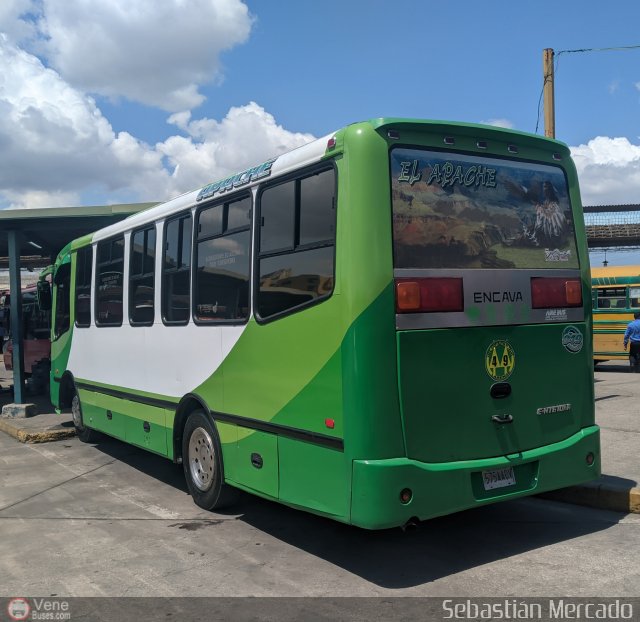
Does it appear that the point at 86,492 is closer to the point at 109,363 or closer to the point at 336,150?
the point at 109,363

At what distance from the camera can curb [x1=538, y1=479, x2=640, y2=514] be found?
650 cm

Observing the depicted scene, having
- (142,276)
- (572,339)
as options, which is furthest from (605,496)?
(142,276)

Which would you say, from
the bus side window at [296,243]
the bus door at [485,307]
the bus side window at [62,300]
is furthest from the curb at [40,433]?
the bus door at [485,307]

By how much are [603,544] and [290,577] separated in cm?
250

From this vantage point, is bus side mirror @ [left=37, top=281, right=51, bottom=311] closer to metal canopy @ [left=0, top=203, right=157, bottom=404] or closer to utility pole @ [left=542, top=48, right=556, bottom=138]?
metal canopy @ [left=0, top=203, right=157, bottom=404]

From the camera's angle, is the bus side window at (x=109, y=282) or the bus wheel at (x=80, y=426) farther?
the bus wheel at (x=80, y=426)

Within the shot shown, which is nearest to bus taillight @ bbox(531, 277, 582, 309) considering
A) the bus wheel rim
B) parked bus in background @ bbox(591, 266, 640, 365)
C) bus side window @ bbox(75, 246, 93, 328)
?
the bus wheel rim

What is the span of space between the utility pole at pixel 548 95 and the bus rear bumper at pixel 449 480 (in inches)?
316

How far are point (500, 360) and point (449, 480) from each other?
1.00 meters

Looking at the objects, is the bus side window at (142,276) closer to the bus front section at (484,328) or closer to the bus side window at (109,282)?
the bus side window at (109,282)

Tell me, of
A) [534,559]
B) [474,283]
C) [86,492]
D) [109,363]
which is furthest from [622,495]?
[109,363]

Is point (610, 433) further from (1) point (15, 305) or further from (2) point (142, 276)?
(1) point (15, 305)

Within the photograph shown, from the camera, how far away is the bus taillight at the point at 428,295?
196 inches

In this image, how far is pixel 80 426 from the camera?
11055 millimetres
